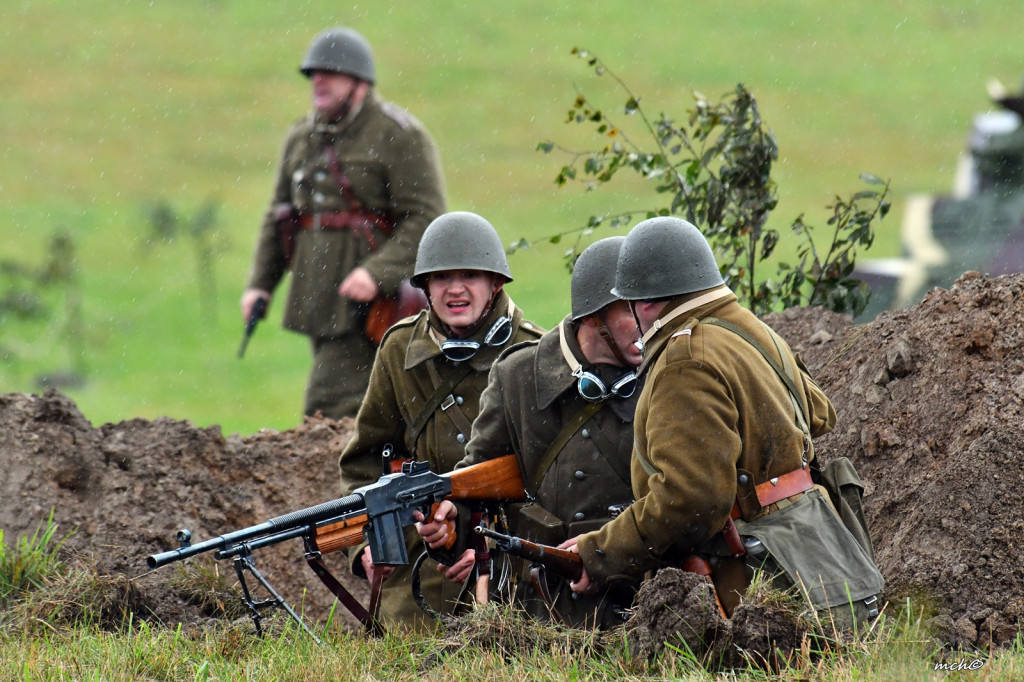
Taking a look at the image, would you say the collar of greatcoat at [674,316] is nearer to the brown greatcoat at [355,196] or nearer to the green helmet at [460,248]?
the green helmet at [460,248]

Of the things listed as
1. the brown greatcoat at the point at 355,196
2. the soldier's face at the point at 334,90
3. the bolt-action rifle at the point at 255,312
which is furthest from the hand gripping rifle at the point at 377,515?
the soldier's face at the point at 334,90

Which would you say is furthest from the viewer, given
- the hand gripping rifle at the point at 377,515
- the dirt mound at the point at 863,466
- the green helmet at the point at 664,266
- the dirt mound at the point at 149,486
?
the dirt mound at the point at 149,486

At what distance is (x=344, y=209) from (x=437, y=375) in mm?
3161

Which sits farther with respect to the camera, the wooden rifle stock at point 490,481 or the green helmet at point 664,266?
the wooden rifle stock at point 490,481

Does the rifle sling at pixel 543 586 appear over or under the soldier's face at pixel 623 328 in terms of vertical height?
under

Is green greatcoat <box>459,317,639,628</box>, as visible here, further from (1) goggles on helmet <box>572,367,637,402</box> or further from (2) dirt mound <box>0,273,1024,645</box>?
(2) dirt mound <box>0,273,1024,645</box>

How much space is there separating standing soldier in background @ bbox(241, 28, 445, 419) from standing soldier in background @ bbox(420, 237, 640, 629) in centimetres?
346

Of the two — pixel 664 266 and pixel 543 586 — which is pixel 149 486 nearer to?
pixel 543 586

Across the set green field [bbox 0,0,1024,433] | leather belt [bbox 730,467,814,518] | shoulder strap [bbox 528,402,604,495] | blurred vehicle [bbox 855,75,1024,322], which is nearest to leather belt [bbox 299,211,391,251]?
shoulder strap [bbox 528,402,604,495]

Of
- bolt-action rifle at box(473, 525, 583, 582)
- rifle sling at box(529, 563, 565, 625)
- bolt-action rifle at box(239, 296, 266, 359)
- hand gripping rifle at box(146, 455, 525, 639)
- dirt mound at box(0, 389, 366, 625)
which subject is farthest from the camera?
bolt-action rifle at box(239, 296, 266, 359)

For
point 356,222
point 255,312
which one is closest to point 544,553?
point 356,222

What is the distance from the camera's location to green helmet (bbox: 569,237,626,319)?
5.04m

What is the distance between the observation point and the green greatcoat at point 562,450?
4.96 metres

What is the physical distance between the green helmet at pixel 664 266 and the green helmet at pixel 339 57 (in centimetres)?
470
